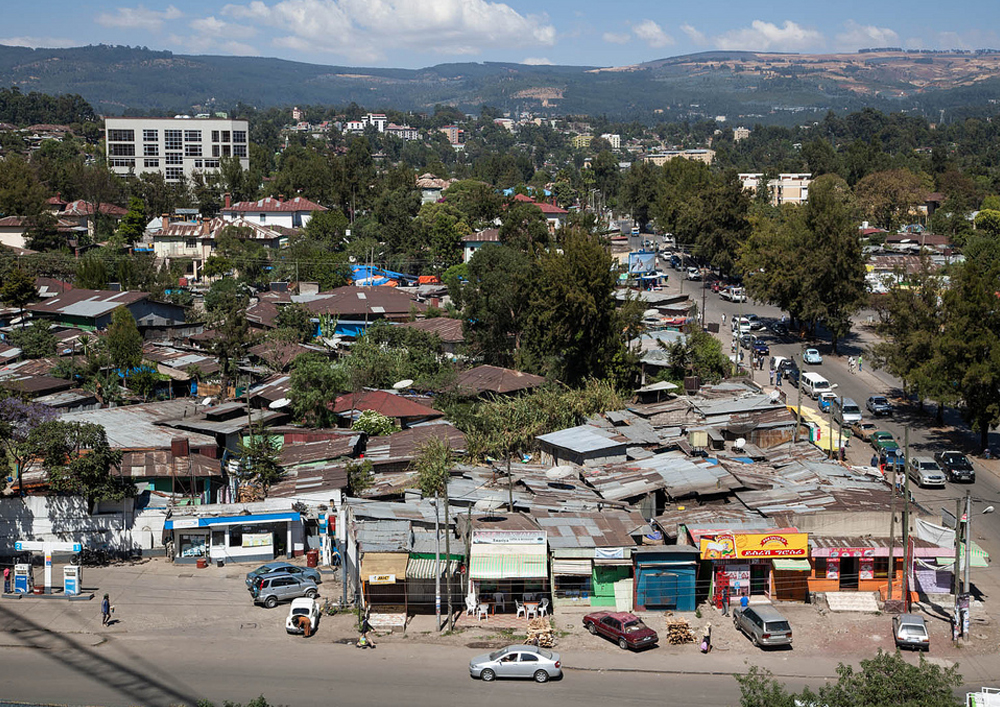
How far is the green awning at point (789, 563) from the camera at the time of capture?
21.0 metres

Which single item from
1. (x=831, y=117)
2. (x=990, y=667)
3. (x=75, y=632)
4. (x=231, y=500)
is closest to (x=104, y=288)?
(x=231, y=500)

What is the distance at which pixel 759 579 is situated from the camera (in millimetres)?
21188

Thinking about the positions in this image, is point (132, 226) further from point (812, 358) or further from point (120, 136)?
point (812, 358)

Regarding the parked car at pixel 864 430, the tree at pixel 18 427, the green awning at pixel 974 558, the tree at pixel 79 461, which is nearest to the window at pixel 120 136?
the tree at pixel 18 427

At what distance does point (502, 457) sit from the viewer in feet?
94.5

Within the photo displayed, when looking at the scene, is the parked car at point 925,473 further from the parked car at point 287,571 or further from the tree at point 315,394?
the tree at point 315,394

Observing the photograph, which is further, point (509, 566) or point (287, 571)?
point (287, 571)

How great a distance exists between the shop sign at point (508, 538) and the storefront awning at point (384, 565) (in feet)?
5.00

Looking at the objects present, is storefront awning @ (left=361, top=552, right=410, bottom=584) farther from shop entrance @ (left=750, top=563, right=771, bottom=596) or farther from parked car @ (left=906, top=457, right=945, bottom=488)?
parked car @ (left=906, top=457, right=945, bottom=488)

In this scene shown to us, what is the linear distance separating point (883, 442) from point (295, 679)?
19851 mm

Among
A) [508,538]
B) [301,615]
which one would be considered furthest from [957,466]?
[301,615]

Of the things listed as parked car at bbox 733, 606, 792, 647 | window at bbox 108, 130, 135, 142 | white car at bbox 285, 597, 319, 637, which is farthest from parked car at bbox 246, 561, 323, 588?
window at bbox 108, 130, 135, 142

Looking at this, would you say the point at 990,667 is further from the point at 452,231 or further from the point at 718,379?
the point at 452,231

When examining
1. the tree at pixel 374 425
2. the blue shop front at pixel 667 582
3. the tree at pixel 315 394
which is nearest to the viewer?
the blue shop front at pixel 667 582
